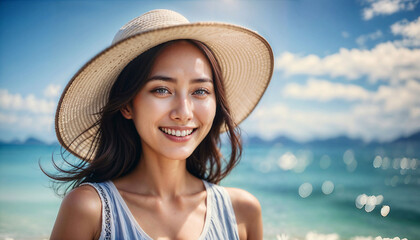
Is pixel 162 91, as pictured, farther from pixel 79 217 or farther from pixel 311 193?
pixel 311 193

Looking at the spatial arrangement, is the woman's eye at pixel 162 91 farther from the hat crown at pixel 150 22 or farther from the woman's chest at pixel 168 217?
the woman's chest at pixel 168 217

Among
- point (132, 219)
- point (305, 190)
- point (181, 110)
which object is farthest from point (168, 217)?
point (305, 190)

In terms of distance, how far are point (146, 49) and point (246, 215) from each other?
1088 millimetres

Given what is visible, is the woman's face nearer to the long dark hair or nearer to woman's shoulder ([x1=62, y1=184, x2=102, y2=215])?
the long dark hair

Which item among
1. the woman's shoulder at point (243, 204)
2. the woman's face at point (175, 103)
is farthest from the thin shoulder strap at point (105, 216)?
the woman's shoulder at point (243, 204)

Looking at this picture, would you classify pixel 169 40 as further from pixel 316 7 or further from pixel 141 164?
pixel 316 7

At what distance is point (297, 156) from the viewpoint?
26.3 meters

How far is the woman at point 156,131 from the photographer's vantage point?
1891 mm

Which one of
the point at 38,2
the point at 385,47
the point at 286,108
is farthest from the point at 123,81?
the point at 286,108

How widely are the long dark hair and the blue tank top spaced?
5.4 inches

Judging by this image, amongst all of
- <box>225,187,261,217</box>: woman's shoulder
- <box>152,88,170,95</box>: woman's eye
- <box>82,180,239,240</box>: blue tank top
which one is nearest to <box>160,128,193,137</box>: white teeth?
<box>152,88,170,95</box>: woman's eye

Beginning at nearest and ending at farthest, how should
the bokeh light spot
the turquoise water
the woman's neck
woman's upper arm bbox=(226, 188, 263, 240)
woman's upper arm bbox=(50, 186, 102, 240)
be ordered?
woman's upper arm bbox=(50, 186, 102, 240) < the woman's neck < woman's upper arm bbox=(226, 188, 263, 240) < the turquoise water < the bokeh light spot

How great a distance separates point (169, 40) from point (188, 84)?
0.80 feet

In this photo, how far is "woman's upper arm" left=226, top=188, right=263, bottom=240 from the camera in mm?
2273
